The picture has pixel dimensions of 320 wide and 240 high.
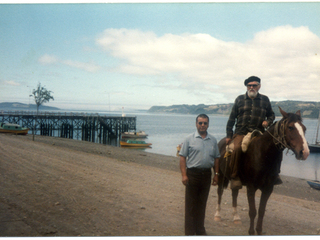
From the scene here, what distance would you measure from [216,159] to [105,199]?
2.97 metres

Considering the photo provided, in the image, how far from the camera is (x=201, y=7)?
6.22 metres

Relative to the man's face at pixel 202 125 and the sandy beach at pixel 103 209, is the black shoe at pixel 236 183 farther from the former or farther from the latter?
the man's face at pixel 202 125

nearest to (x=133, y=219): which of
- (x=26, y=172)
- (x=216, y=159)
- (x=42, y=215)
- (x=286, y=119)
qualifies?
(x=42, y=215)

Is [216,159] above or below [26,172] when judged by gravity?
above

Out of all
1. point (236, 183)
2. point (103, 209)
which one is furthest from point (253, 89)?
point (103, 209)

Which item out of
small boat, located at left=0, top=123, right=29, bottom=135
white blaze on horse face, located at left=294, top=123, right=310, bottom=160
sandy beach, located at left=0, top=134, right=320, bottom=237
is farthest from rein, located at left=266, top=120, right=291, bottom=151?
small boat, located at left=0, top=123, right=29, bottom=135

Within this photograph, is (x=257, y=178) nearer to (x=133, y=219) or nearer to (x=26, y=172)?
(x=133, y=219)

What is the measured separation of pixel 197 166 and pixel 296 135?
1547 mm

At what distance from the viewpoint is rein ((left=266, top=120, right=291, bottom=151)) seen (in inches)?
150

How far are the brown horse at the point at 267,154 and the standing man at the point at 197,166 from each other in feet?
2.86

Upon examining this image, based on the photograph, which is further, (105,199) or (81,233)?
(105,199)

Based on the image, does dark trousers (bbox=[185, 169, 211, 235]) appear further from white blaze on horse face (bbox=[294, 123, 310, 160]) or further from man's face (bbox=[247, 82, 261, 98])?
man's face (bbox=[247, 82, 261, 98])

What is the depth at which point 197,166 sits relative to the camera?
363 cm

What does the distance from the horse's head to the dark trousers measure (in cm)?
130
